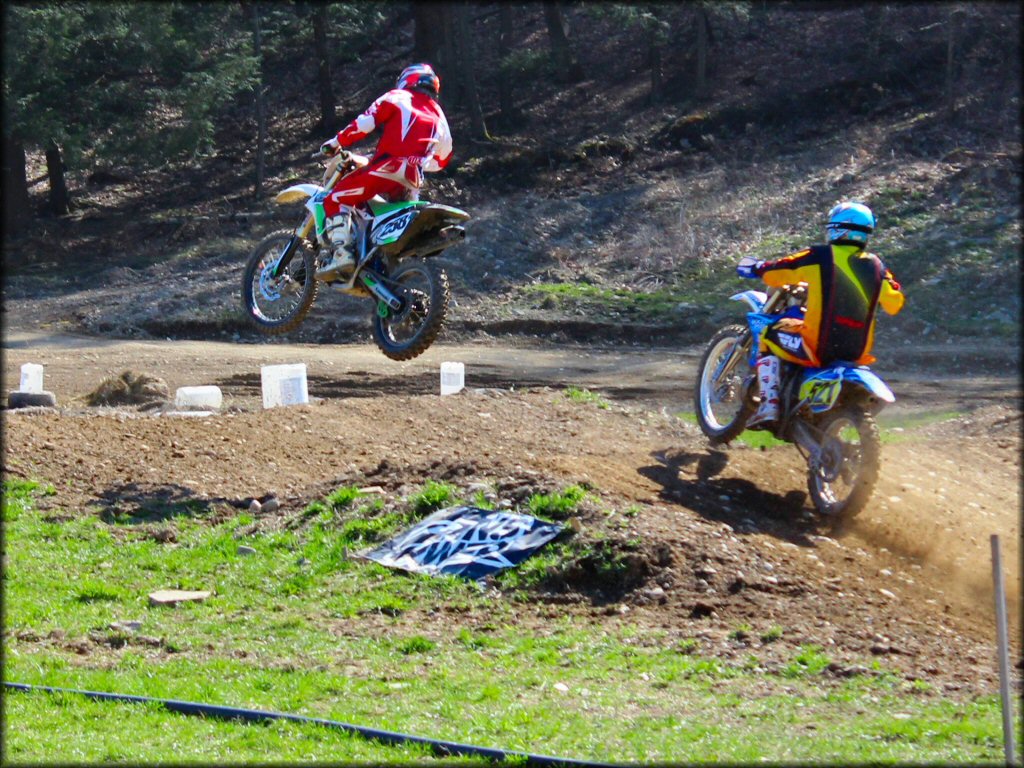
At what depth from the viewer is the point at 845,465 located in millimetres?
9164

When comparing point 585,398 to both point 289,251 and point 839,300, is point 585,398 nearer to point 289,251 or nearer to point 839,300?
point 289,251

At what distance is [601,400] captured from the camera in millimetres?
13797

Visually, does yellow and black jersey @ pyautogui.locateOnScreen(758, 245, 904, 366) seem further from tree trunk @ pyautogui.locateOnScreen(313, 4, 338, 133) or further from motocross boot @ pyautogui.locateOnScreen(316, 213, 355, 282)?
tree trunk @ pyautogui.locateOnScreen(313, 4, 338, 133)

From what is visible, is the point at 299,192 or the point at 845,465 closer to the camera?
the point at 845,465

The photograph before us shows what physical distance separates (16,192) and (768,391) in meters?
22.5

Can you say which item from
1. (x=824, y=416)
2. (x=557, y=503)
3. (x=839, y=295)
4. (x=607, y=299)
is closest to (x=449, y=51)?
(x=607, y=299)

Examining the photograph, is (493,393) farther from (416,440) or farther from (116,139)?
(116,139)

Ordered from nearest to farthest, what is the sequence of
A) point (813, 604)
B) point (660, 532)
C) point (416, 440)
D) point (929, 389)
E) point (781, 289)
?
point (813, 604) → point (660, 532) → point (781, 289) → point (416, 440) → point (929, 389)

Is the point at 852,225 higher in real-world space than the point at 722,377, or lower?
higher

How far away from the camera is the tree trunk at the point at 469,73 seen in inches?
1149

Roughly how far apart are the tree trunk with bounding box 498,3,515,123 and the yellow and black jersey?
2190 centimetres

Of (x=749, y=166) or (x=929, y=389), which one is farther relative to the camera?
(x=749, y=166)

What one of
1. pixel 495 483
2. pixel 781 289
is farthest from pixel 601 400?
pixel 495 483

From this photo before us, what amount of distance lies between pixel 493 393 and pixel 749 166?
562 inches
